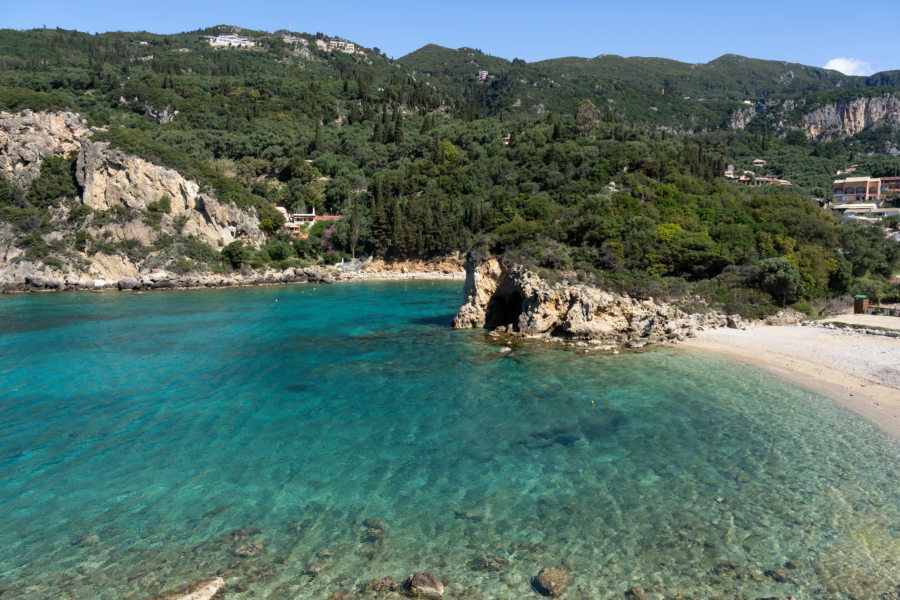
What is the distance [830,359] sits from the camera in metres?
19.5

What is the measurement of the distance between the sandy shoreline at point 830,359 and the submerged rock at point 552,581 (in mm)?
10773

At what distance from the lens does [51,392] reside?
17594 millimetres

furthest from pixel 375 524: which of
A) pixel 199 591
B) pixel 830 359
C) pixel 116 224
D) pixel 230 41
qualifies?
pixel 230 41

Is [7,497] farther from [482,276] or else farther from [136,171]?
[136,171]

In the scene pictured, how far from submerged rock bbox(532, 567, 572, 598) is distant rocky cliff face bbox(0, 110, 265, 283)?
58994mm

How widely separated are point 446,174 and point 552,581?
69.4 meters

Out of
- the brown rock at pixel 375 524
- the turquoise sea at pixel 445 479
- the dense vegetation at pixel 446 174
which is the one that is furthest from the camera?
the dense vegetation at pixel 446 174

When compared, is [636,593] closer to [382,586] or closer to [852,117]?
[382,586]

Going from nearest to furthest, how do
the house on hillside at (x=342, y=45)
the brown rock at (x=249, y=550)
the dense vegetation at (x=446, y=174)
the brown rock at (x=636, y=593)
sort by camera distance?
the brown rock at (x=636, y=593) → the brown rock at (x=249, y=550) → the dense vegetation at (x=446, y=174) → the house on hillside at (x=342, y=45)

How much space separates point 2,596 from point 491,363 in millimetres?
15759

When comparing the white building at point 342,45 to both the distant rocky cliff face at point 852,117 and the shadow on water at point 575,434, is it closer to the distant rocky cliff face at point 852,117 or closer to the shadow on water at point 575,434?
the distant rocky cliff face at point 852,117

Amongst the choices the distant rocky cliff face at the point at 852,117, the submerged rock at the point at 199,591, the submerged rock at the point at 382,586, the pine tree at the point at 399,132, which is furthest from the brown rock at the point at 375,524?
the distant rocky cliff face at the point at 852,117

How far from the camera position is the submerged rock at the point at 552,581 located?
23.8ft

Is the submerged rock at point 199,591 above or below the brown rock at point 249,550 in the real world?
above
